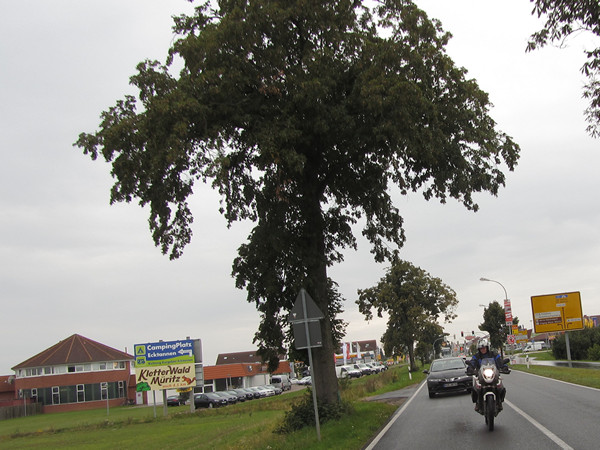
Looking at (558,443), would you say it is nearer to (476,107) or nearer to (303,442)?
(303,442)

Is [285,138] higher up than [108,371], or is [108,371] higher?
[285,138]

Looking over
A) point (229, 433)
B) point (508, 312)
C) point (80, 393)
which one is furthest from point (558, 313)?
point (80, 393)

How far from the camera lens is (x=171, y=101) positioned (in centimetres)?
1361

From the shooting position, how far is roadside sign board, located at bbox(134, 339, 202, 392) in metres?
45.9

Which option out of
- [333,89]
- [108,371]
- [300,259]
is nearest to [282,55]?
[333,89]

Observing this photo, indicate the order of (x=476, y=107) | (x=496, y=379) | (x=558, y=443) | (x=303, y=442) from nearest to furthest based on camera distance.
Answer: (x=558, y=443)
(x=496, y=379)
(x=303, y=442)
(x=476, y=107)

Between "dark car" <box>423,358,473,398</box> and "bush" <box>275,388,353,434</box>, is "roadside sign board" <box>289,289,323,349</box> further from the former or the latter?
"dark car" <box>423,358,473,398</box>

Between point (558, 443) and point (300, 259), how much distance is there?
772 centimetres

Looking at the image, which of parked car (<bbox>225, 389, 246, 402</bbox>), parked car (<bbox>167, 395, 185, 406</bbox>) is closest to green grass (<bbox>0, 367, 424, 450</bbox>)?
parked car (<bbox>225, 389, 246, 402</bbox>)

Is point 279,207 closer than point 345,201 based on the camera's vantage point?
Yes

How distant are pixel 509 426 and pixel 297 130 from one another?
8043 millimetres

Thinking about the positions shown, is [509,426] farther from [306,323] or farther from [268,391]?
[268,391]

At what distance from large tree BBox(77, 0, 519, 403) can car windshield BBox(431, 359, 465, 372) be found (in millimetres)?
7412

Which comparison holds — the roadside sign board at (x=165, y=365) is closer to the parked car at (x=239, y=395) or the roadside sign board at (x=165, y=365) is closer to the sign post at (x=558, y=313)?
the parked car at (x=239, y=395)
